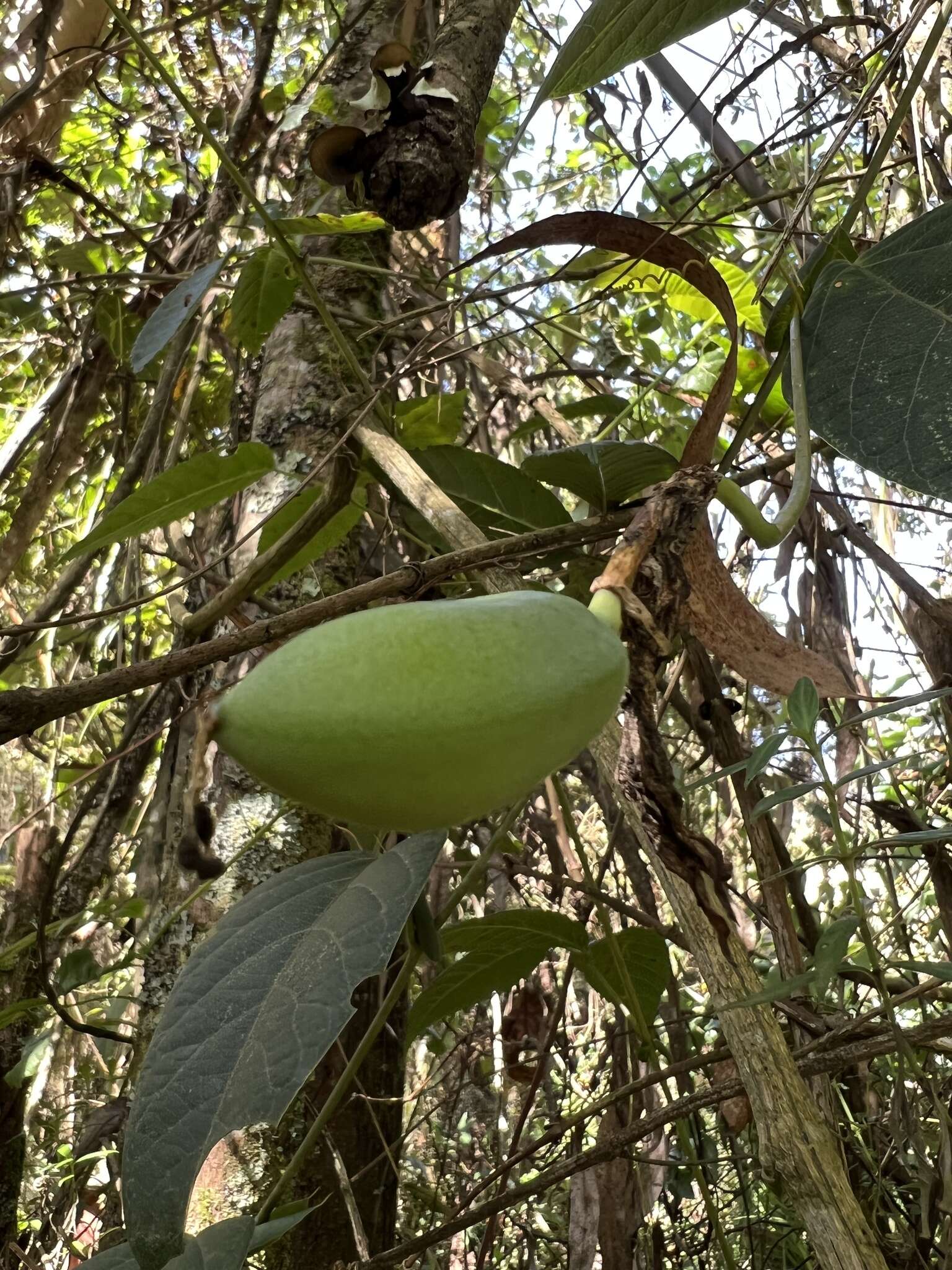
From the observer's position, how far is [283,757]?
29 centimetres

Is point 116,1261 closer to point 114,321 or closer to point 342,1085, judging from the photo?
point 342,1085

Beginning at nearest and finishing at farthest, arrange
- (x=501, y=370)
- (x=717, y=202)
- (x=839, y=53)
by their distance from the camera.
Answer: (x=501, y=370) → (x=839, y=53) → (x=717, y=202)

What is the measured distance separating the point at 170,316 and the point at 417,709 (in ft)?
1.96

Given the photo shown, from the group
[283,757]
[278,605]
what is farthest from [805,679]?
[278,605]

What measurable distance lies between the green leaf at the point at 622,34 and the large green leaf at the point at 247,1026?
1.44 feet

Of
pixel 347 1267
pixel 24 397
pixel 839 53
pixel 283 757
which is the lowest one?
pixel 347 1267

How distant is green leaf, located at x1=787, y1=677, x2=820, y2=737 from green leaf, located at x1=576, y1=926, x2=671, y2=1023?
0.27m

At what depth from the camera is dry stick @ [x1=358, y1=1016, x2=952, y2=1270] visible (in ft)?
2.04

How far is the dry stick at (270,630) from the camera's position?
0.31 metres

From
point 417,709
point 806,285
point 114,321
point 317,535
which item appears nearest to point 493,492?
point 317,535

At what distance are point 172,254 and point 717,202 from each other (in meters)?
1.07

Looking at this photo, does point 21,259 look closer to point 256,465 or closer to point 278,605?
point 278,605

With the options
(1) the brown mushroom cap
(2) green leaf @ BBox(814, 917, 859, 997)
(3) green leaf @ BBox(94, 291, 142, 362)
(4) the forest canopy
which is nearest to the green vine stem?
(4) the forest canopy

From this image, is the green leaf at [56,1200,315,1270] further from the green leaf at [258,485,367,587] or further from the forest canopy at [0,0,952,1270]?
the green leaf at [258,485,367,587]
